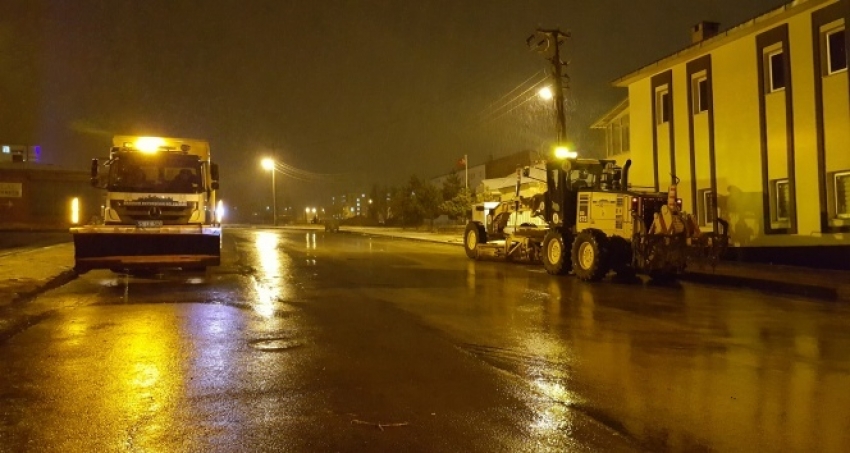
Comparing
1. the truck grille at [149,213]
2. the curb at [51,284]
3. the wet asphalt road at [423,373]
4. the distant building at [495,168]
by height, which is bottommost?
the wet asphalt road at [423,373]

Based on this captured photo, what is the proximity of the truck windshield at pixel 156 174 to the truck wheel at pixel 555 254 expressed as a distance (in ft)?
31.4

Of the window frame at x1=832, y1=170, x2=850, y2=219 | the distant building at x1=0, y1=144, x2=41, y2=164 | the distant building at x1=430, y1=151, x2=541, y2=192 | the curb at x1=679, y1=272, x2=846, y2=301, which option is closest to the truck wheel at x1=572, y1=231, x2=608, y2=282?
the curb at x1=679, y1=272, x2=846, y2=301

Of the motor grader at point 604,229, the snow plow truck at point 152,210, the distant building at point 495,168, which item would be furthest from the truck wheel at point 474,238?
the distant building at point 495,168

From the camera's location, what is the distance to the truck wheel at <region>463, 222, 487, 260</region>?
2592 centimetres

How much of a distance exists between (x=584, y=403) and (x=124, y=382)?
15.2ft

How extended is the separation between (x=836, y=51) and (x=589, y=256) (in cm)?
876

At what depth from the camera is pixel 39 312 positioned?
40.7 feet

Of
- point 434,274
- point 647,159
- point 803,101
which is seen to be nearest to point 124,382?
point 434,274

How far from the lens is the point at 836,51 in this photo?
62.6ft

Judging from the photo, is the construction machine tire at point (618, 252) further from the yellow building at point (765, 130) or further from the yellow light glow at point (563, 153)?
the yellow building at point (765, 130)

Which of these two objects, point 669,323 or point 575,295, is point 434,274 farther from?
point 669,323

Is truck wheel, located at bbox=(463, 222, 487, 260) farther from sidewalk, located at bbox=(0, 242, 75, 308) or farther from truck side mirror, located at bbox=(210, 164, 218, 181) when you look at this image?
sidewalk, located at bbox=(0, 242, 75, 308)

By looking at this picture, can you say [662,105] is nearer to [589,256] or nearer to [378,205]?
[589,256]

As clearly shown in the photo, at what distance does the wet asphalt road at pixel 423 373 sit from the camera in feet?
18.7
